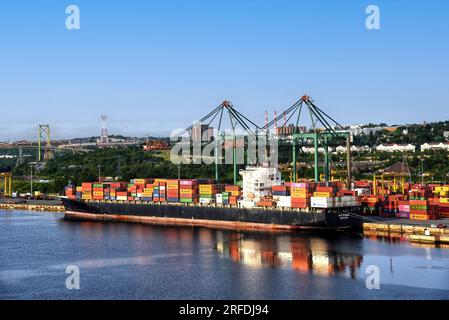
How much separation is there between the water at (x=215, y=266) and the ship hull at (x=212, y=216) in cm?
194

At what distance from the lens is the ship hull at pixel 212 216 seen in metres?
38.5

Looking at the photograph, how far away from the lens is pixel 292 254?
30.6 meters

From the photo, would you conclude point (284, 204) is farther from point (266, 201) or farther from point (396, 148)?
point (396, 148)

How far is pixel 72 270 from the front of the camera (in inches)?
1069

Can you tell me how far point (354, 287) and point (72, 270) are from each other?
1132 centimetres

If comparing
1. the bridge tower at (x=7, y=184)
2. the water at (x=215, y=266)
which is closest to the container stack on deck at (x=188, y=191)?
the water at (x=215, y=266)

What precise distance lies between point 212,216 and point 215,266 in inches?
642

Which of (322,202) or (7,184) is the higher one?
(7,184)

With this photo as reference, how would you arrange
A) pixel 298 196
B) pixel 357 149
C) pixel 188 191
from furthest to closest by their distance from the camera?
pixel 357 149 → pixel 188 191 → pixel 298 196

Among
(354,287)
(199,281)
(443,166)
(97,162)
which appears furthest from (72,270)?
(97,162)

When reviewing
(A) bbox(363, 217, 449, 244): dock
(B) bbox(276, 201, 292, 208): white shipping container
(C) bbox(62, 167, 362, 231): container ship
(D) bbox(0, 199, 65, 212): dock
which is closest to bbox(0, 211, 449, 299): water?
(A) bbox(363, 217, 449, 244): dock

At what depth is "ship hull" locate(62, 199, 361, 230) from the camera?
38.5 metres

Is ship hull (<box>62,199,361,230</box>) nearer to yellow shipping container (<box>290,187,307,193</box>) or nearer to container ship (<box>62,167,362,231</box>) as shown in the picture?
container ship (<box>62,167,362,231</box>)

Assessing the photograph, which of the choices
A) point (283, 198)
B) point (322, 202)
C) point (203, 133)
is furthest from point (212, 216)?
point (203, 133)
